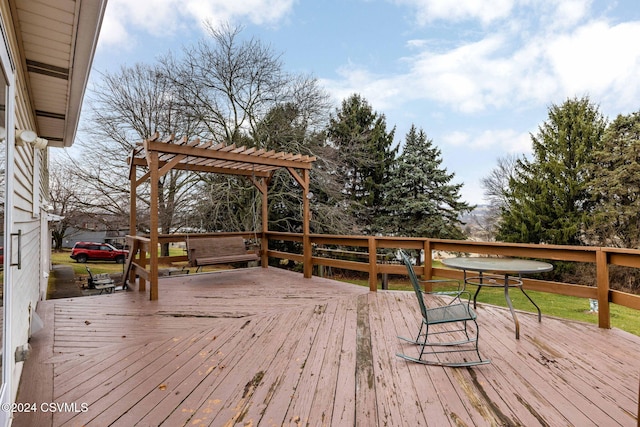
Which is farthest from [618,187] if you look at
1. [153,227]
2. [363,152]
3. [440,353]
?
[153,227]

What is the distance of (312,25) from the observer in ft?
38.9

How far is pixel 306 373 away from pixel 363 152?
11.6 m

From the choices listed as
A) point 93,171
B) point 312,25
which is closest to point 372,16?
point 312,25

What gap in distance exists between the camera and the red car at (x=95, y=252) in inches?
649

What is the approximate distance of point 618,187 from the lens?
10961 millimetres

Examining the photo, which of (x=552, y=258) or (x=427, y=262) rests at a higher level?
(x=552, y=258)

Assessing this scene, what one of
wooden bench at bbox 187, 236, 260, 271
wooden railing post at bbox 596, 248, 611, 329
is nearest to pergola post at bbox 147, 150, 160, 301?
wooden bench at bbox 187, 236, 260, 271

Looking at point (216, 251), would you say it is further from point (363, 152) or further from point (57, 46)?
point (363, 152)

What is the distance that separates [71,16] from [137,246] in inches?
153

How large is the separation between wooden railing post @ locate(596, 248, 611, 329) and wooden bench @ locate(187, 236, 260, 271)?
16.5 feet

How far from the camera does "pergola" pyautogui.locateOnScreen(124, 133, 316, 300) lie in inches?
187

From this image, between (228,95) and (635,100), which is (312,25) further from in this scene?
(635,100)

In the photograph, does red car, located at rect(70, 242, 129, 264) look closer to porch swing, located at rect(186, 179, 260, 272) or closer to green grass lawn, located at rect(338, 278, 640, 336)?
porch swing, located at rect(186, 179, 260, 272)

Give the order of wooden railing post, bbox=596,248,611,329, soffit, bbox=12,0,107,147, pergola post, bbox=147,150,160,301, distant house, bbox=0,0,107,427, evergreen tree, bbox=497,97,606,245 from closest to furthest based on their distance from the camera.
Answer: distant house, bbox=0,0,107,427 → soffit, bbox=12,0,107,147 → wooden railing post, bbox=596,248,611,329 → pergola post, bbox=147,150,160,301 → evergreen tree, bbox=497,97,606,245
